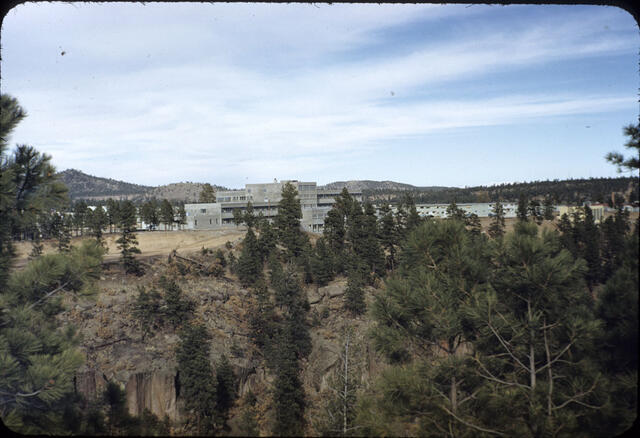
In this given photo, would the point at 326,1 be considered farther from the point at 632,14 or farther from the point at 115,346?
the point at 115,346

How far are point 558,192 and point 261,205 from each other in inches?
1577

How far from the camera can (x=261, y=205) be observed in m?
57.0

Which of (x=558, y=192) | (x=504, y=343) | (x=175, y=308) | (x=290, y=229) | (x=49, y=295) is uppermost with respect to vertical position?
(x=558, y=192)

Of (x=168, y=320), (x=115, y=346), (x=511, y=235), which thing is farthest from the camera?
(x=168, y=320)

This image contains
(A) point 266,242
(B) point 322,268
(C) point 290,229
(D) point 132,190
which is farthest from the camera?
(D) point 132,190

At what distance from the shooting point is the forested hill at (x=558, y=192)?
4272 mm

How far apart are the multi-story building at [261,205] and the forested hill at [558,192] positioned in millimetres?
14688

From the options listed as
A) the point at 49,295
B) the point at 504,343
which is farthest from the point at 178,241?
the point at 504,343

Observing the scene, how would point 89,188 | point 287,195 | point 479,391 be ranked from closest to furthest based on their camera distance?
point 479,391 → point 287,195 → point 89,188

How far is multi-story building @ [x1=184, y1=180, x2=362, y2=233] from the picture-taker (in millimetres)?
53750

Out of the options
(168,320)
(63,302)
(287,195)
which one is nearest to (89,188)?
(287,195)

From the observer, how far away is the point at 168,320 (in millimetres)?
20203

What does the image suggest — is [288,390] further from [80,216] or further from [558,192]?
[558,192]

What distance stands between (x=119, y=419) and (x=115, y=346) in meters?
17.1
